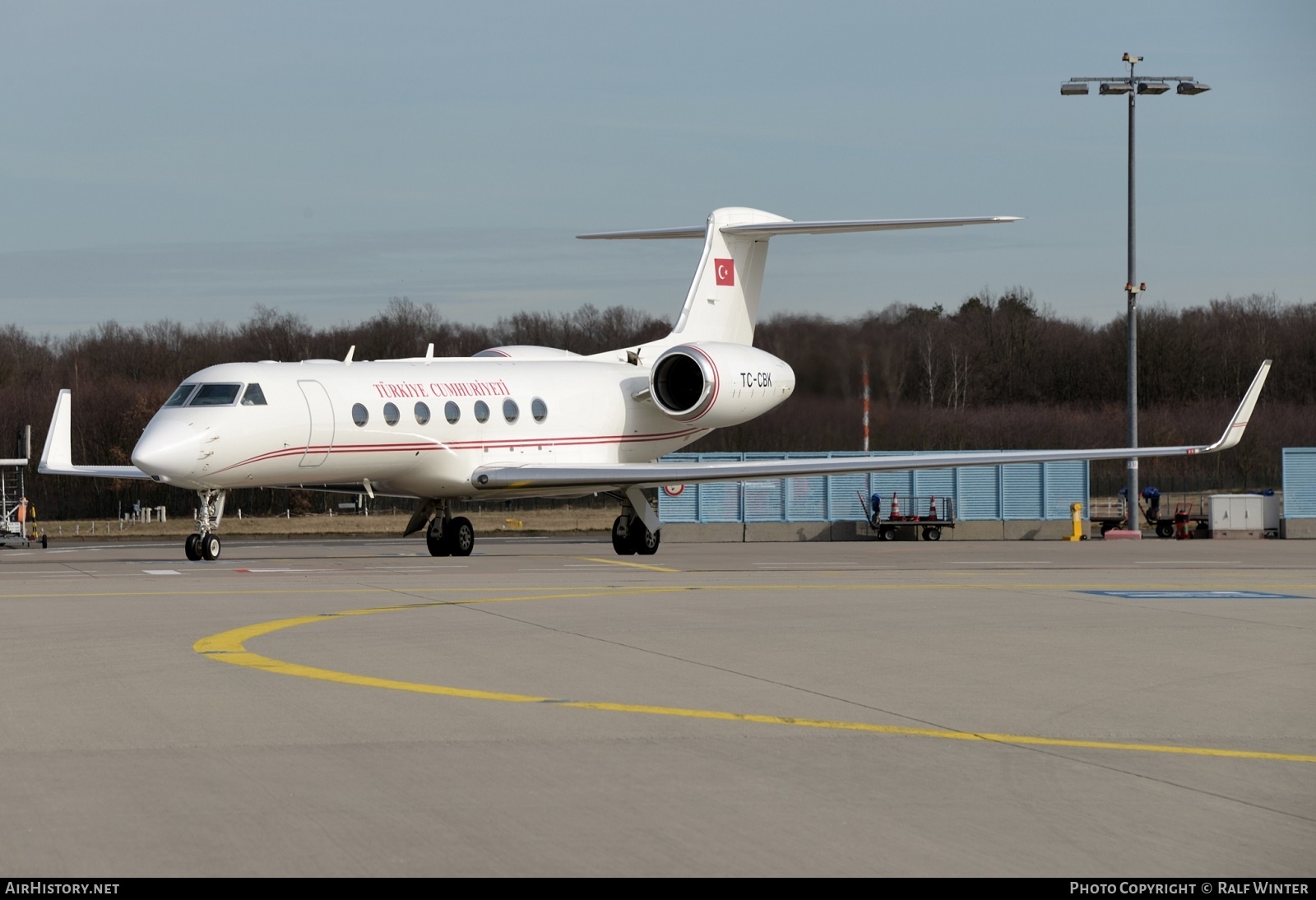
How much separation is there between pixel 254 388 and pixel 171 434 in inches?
63.3

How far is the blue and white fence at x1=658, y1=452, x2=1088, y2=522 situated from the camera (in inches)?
→ 1455

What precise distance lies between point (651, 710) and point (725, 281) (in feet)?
75.3

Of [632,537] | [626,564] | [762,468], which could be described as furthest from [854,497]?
[626,564]

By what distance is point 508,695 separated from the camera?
9781 mm

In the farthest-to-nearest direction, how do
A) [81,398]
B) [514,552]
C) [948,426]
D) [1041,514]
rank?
[81,398], [1041,514], [948,426], [514,552]

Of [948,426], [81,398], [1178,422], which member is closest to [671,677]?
[948,426]

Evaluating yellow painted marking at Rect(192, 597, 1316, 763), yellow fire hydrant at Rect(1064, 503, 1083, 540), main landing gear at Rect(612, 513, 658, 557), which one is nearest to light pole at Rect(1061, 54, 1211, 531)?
yellow fire hydrant at Rect(1064, 503, 1083, 540)

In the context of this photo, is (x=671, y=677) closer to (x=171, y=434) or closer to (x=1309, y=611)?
(x=1309, y=611)

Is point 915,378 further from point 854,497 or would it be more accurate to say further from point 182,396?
point 182,396

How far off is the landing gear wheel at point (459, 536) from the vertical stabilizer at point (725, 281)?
7.07 meters

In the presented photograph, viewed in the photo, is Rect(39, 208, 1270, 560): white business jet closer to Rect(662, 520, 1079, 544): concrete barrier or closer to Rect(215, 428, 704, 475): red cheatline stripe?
Rect(215, 428, 704, 475): red cheatline stripe

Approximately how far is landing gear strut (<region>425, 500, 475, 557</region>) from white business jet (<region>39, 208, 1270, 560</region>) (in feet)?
0.10

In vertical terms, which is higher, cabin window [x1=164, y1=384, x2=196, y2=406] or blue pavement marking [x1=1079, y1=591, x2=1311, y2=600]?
cabin window [x1=164, y1=384, x2=196, y2=406]

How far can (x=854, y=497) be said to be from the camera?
3756 centimetres
